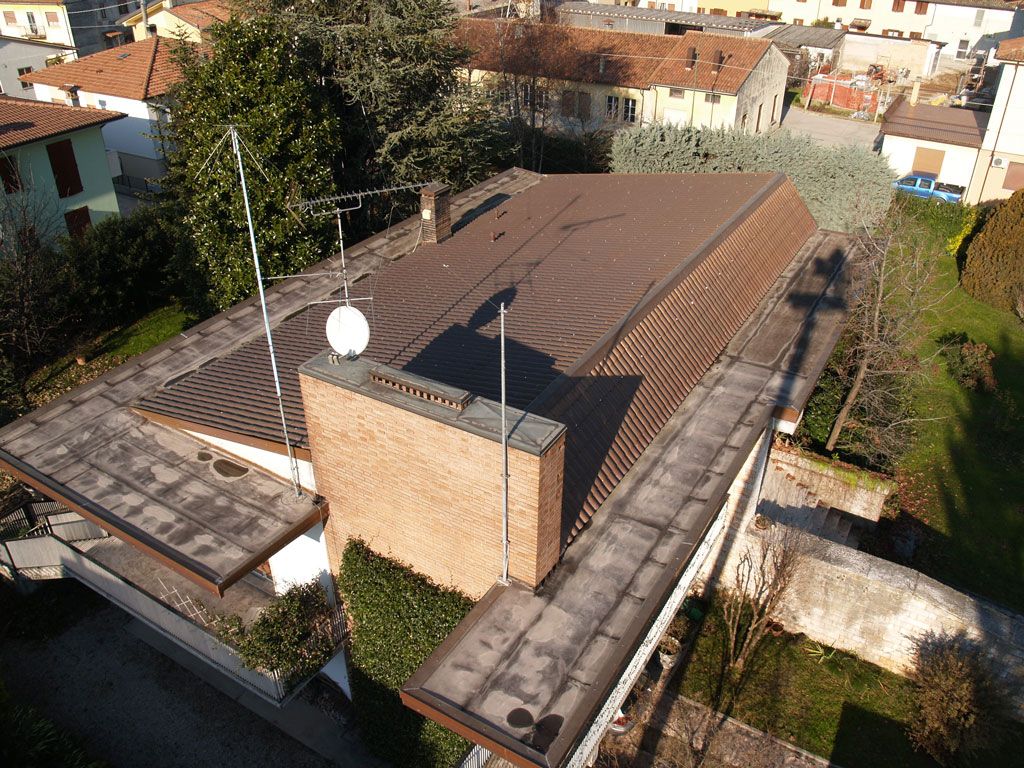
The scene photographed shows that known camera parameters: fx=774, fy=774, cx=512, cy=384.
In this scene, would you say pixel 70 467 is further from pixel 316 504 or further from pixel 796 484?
pixel 796 484

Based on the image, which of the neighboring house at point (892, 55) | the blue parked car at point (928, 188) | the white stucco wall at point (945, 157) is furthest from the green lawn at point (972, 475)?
the neighboring house at point (892, 55)

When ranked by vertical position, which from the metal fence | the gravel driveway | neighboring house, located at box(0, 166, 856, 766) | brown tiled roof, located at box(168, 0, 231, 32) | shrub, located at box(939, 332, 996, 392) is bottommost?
the gravel driveway

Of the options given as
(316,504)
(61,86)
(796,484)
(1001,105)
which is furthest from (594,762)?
(61,86)

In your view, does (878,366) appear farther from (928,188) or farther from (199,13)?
(199,13)

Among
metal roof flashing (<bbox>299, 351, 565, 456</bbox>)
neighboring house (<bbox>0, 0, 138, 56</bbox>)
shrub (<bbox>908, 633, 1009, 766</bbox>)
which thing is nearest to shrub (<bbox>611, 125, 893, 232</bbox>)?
shrub (<bbox>908, 633, 1009, 766</bbox>)

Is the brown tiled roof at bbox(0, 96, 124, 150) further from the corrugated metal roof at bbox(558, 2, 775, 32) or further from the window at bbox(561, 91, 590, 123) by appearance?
the corrugated metal roof at bbox(558, 2, 775, 32)
